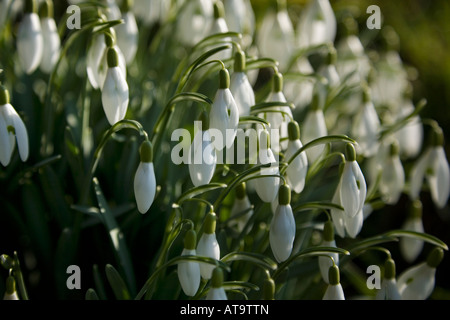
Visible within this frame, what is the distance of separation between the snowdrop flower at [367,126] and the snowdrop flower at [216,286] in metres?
0.61

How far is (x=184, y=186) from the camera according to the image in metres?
1.27

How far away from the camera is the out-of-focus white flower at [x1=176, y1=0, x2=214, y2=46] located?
144 cm

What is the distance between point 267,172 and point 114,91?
1.01ft

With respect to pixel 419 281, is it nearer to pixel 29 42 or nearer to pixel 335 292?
pixel 335 292

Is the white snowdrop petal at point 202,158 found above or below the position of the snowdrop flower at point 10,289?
above

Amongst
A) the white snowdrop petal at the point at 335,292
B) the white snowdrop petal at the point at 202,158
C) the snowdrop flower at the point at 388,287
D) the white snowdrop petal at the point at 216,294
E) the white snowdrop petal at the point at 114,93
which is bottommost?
the snowdrop flower at the point at 388,287

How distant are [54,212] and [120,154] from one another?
0.22 metres

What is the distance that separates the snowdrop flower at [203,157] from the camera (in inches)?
38.5

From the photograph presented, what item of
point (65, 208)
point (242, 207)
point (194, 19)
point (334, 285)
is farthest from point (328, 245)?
point (194, 19)

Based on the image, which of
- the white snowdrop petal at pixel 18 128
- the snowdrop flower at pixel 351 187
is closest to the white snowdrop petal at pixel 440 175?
the snowdrop flower at pixel 351 187

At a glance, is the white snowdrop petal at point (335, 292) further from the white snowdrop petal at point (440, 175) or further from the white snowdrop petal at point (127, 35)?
the white snowdrop petal at point (127, 35)

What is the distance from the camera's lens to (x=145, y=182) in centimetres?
97

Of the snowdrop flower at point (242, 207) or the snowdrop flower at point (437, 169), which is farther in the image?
the snowdrop flower at point (437, 169)
